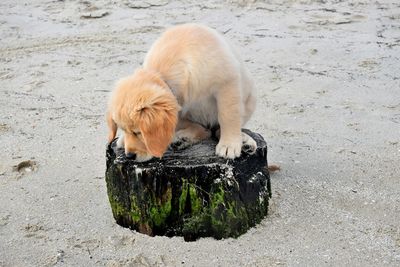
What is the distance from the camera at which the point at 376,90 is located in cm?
534

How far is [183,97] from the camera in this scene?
3094 mm

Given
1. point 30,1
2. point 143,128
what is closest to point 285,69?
point 143,128

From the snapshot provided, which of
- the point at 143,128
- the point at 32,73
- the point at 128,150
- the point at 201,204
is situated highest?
the point at 143,128

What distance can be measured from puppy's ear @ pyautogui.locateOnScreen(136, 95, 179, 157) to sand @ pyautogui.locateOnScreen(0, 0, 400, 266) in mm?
633

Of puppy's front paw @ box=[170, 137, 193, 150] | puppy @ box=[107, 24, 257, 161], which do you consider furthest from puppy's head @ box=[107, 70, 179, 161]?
puppy's front paw @ box=[170, 137, 193, 150]

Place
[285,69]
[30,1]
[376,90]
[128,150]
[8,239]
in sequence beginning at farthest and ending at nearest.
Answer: [30,1] < [285,69] < [376,90] < [8,239] < [128,150]

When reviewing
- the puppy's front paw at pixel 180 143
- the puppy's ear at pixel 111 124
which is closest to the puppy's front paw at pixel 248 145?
the puppy's front paw at pixel 180 143

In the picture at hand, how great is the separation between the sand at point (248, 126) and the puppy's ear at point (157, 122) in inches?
24.9

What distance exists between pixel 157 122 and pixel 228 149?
1.88 ft

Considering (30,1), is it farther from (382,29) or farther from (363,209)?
(363,209)

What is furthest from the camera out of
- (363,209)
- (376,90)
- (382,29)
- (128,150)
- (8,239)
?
(382,29)

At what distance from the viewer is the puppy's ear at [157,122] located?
2738mm

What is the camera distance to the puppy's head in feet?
9.01

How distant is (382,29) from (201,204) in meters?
4.57
